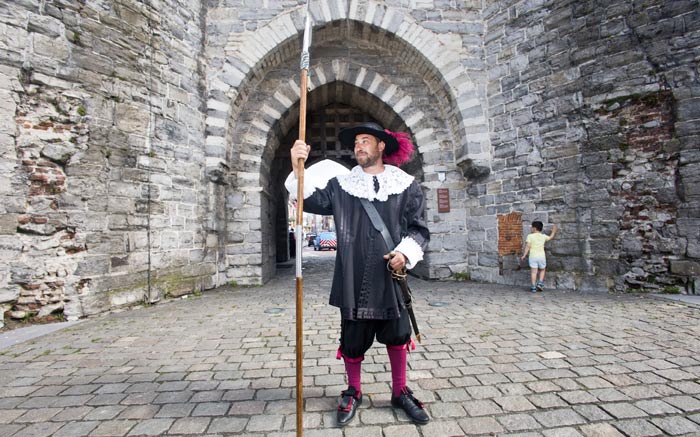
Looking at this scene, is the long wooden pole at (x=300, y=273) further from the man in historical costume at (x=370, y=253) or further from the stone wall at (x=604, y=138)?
the stone wall at (x=604, y=138)

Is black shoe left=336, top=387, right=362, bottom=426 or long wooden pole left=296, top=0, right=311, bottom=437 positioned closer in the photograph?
long wooden pole left=296, top=0, right=311, bottom=437

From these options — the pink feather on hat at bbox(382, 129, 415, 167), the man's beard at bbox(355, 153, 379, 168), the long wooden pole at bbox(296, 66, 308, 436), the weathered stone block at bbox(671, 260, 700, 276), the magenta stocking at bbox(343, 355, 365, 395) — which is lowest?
the magenta stocking at bbox(343, 355, 365, 395)

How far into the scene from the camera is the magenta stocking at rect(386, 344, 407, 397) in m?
2.04

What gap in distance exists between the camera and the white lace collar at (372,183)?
2.10m

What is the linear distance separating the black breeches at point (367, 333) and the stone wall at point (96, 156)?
4430 millimetres

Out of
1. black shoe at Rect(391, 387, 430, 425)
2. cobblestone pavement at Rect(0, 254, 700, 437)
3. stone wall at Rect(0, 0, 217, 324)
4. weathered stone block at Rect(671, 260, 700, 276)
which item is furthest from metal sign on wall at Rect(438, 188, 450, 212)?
black shoe at Rect(391, 387, 430, 425)

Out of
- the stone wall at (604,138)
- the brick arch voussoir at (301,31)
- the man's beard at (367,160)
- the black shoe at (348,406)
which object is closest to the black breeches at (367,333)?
the black shoe at (348,406)

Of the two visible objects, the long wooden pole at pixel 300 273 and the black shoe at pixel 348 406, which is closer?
the long wooden pole at pixel 300 273

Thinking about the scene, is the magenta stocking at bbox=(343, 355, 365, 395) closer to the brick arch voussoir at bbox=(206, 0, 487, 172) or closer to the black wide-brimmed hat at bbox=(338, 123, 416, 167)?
the black wide-brimmed hat at bbox=(338, 123, 416, 167)

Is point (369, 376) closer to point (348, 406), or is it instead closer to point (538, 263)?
point (348, 406)

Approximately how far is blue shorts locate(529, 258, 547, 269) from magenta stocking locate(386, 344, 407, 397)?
4.78 meters

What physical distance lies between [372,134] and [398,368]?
Result: 5.03ft

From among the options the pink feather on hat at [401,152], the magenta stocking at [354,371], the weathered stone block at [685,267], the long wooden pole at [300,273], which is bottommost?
the magenta stocking at [354,371]

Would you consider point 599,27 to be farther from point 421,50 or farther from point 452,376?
point 452,376
